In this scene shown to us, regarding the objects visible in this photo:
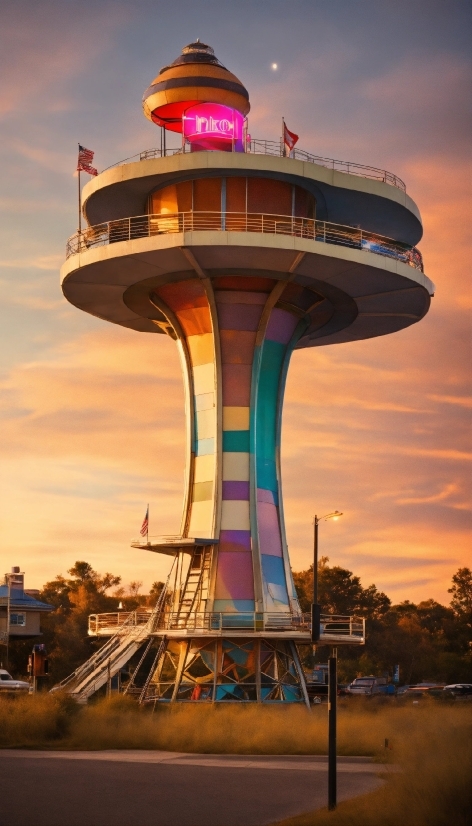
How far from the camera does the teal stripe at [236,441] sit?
59.2 metres

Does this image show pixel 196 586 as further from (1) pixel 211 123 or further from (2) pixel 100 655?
(1) pixel 211 123

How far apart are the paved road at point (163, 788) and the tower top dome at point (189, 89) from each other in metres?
Answer: 32.9

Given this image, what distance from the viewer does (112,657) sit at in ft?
193

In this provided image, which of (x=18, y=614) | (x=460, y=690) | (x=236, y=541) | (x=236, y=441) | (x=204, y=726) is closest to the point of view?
(x=204, y=726)

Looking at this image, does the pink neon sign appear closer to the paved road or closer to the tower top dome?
the tower top dome

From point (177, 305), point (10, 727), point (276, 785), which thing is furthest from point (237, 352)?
point (276, 785)

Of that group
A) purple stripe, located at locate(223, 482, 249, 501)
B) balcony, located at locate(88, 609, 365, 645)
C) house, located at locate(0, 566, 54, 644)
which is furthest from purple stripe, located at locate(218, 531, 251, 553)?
house, located at locate(0, 566, 54, 644)

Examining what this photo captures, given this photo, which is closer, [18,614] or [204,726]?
[204,726]

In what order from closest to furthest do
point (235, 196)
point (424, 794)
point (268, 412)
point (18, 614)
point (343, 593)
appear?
point (424, 794) → point (235, 196) → point (268, 412) → point (18, 614) → point (343, 593)

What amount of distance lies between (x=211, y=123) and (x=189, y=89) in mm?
1893

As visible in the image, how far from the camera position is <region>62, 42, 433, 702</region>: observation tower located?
5631cm

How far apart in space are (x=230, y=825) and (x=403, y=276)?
125 feet

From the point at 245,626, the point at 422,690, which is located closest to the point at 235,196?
the point at 245,626

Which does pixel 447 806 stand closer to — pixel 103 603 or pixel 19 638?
pixel 19 638
